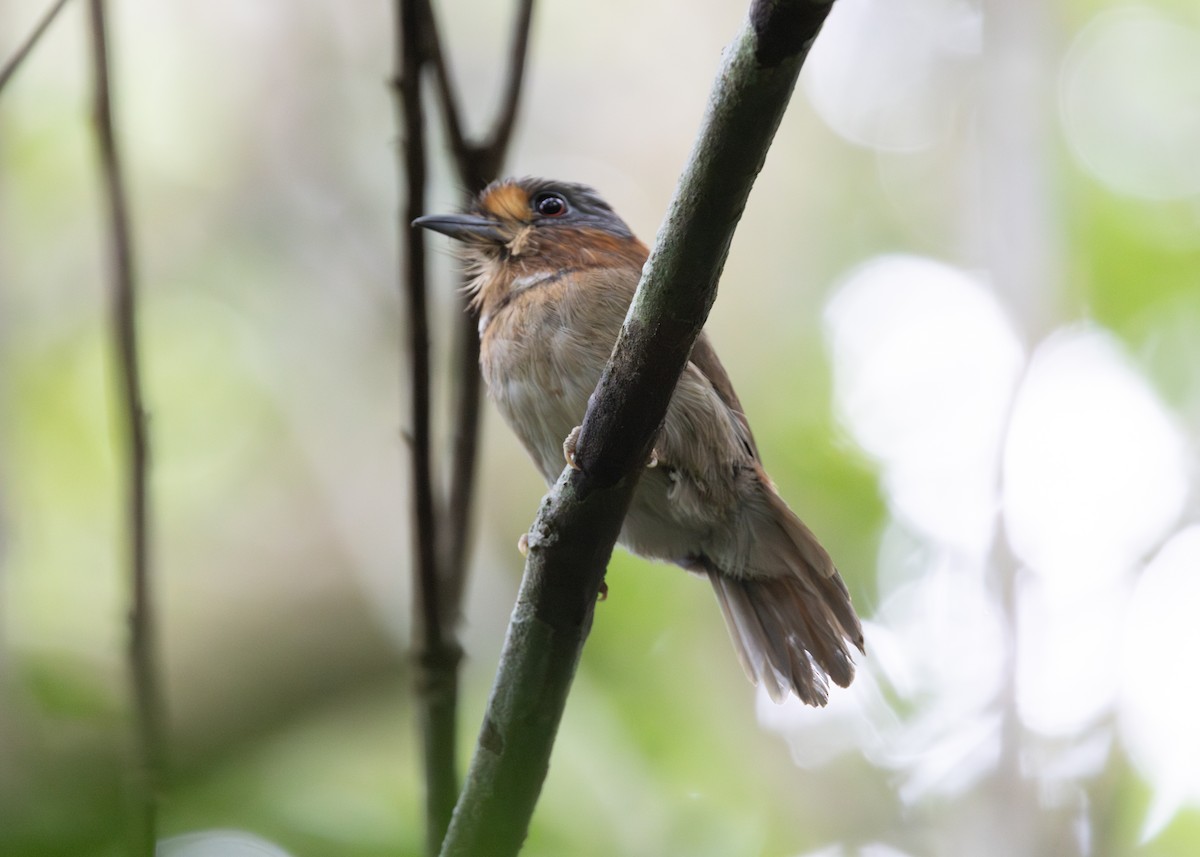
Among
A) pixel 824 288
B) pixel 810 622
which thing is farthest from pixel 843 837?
pixel 824 288

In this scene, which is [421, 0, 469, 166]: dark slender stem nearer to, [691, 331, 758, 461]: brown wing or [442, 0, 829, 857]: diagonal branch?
[691, 331, 758, 461]: brown wing

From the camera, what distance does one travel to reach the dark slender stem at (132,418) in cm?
173

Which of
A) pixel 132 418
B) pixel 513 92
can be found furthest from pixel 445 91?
pixel 132 418

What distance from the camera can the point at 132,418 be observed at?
2.06m

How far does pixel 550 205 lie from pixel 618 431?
66.3 inches

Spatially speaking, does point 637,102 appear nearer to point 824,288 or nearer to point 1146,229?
point 824,288

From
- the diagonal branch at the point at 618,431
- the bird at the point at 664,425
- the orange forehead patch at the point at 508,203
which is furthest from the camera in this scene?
the orange forehead patch at the point at 508,203

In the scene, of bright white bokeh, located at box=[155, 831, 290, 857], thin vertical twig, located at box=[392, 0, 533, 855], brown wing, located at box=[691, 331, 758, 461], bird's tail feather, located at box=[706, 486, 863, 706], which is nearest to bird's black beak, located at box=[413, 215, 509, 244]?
thin vertical twig, located at box=[392, 0, 533, 855]

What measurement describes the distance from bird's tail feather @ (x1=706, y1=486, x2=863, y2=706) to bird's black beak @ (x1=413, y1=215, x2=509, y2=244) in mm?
1058

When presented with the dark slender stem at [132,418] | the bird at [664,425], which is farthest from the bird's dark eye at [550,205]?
the dark slender stem at [132,418]

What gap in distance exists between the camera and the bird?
293 cm

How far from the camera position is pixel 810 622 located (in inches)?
133

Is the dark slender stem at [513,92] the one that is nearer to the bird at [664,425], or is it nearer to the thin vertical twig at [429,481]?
the thin vertical twig at [429,481]

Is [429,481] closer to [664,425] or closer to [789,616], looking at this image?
[664,425]
